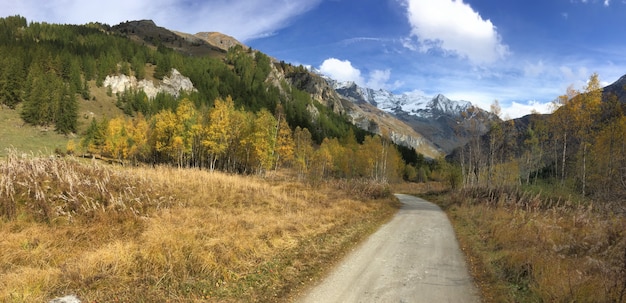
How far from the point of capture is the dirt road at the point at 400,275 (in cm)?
704

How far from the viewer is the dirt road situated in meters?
7.04

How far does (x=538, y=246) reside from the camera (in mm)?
9867

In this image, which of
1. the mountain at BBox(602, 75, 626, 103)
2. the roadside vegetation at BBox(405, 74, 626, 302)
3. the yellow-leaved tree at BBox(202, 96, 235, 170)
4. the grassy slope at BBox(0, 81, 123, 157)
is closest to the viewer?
the roadside vegetation at BBox(405, 74, 626, 302)

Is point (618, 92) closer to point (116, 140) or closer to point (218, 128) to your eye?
point (218, 128)

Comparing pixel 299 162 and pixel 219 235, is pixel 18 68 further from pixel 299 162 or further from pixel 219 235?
pixel 219 235

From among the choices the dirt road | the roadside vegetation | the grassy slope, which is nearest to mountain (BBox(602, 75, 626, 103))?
the roadside vegetation

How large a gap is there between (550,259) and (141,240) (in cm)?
1071

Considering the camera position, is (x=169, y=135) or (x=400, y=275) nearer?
(x=400, y=275)

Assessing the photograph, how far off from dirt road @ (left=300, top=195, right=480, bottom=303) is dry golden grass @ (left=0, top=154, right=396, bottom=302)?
0.72 meters

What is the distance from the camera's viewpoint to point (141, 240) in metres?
8.32

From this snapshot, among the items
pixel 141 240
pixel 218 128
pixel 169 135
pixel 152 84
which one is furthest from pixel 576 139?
pixel 152 84

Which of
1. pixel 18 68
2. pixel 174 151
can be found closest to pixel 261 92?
pixel 18 68

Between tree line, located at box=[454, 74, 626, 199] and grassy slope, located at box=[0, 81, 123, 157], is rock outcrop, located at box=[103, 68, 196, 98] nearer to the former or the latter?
grassy slope, located at box=[0, 81, 123, 157]

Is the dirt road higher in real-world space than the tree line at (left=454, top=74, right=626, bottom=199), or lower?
lower
